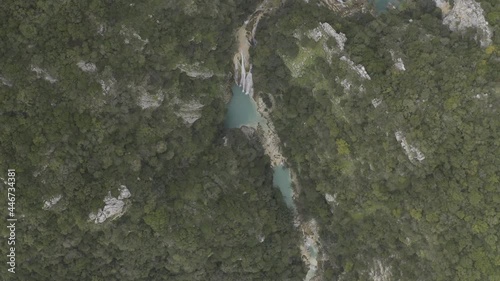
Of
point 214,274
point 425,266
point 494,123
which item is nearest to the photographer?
point 494,123

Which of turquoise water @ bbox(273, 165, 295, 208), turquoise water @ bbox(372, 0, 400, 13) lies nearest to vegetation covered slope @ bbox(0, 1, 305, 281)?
turquoise water @ bbox(273, 165, 295, 208)

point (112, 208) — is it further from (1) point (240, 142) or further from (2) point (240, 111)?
(2) point (240, 111)

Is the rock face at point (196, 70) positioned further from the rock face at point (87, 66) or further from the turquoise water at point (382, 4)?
the turquoise water at point (382, 4)

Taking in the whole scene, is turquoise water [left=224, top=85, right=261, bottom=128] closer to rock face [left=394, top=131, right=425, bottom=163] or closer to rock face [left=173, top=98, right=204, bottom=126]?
rock face [left=173, top=98, right=204, bottom=126]

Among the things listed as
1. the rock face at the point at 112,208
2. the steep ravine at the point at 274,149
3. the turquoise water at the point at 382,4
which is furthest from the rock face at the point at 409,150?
the rock face at the point at 112,208

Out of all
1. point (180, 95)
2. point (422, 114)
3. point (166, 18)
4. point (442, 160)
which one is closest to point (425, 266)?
point (442, 160)

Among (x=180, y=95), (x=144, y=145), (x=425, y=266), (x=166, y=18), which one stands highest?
(x=166, y=18)

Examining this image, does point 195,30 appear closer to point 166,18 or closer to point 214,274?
point 166,18
